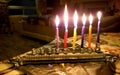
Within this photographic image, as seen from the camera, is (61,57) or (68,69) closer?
(68,69)

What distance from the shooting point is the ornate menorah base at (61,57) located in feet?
7.26

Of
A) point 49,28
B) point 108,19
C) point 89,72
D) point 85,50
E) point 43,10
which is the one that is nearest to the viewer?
point 89,72

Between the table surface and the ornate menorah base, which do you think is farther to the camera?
the ornate menorah base

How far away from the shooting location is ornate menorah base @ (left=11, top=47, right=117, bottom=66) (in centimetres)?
221

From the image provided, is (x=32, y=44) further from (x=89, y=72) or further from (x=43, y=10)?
(x=89, y=72)

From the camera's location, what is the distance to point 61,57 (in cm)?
225

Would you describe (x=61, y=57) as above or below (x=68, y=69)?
above

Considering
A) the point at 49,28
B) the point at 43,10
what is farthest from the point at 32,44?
the point at 43,10

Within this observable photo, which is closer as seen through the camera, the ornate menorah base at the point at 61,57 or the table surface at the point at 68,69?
the table surface at the point at 68,69

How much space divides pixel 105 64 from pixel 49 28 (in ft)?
20.3

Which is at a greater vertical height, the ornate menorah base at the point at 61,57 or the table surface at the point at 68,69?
the ornate menorah base at the point at 61,57

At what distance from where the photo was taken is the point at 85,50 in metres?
2.42

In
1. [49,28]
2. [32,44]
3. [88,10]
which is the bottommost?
[32,44]

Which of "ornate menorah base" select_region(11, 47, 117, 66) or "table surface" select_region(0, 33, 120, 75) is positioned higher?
"ornate menorah base" select_region(11, 47, 117, 66)
